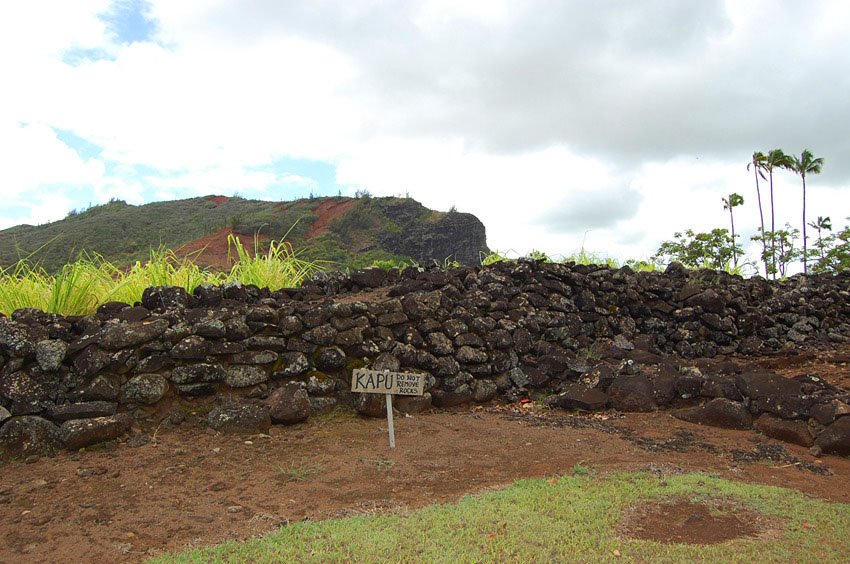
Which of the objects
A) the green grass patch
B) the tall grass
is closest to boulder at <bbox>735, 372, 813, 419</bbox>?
the green grass patch

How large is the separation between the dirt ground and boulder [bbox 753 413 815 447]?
0.47 ft

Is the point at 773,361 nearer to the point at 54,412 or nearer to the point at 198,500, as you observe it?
the point at 198,500

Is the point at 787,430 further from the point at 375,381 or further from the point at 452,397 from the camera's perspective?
the point at 375,381

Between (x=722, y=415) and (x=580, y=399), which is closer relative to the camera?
(x=722, y=415)

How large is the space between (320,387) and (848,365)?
758 centimetres

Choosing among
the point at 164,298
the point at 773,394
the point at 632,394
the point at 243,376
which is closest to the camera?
the point at 243,376

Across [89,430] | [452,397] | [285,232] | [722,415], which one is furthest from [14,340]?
[285,232]

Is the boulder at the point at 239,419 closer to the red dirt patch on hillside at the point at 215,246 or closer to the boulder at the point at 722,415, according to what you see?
the boulder at the point at 722,415

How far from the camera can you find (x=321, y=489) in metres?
4.82

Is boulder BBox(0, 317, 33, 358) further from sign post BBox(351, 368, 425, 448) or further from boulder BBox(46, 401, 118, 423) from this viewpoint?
sign post BBox(351, 368, 425, 448)

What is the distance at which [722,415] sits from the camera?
679 cm

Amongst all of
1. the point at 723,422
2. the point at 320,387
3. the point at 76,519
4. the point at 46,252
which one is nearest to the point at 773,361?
the point at 723,422

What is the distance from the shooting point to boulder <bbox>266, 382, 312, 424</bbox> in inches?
244

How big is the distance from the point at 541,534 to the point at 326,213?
25.6 m
